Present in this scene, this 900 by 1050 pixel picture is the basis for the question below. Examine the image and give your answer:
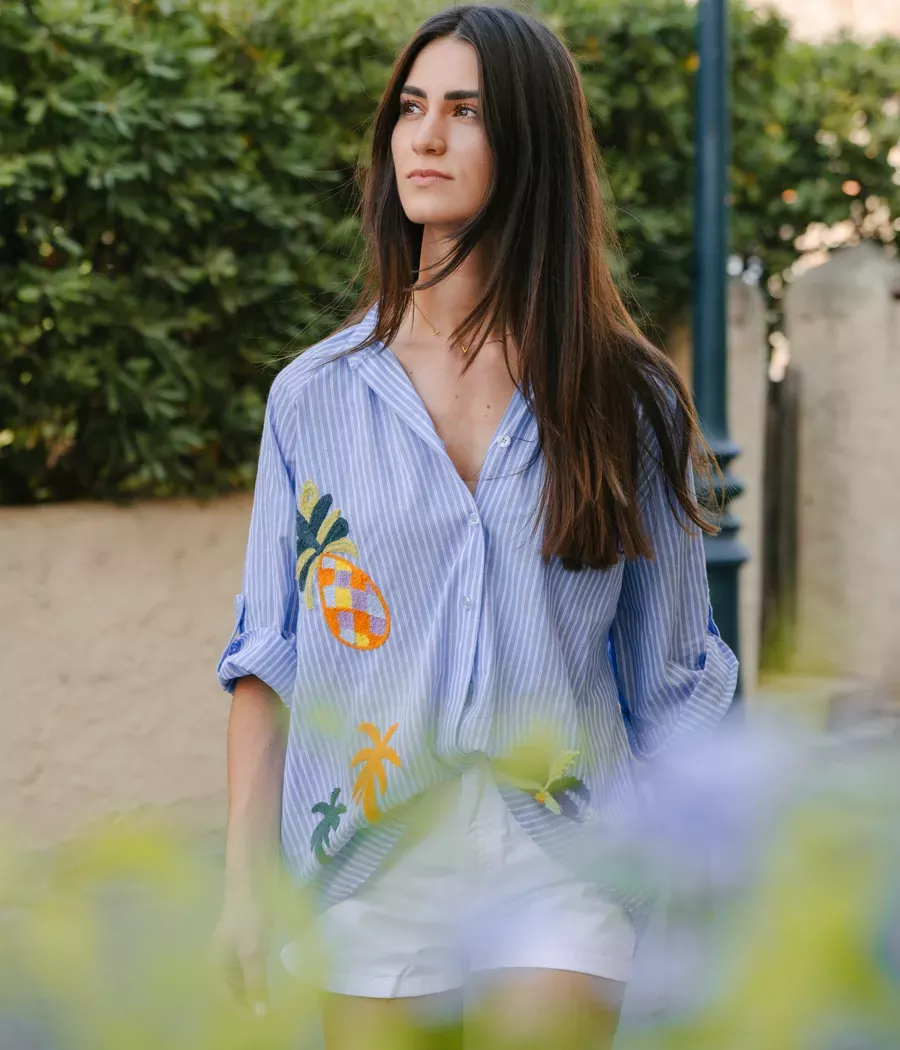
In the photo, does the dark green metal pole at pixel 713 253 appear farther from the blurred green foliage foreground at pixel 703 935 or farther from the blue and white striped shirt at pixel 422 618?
the blurred green foliage foreground at pixel 703 935

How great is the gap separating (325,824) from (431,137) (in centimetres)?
85

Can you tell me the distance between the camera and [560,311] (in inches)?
75.4

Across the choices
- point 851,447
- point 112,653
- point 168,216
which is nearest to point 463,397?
point 168,216

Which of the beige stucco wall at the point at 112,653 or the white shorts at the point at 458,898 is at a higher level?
the white shorts at the point at 458,898

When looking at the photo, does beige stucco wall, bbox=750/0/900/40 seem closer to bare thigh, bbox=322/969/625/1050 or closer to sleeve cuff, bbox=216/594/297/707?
sleeve cuff, bbox=216/594/297/707

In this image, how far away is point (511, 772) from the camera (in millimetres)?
899

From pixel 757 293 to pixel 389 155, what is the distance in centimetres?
522

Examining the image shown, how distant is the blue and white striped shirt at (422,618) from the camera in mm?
1734

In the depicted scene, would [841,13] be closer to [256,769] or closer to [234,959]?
[256,769]

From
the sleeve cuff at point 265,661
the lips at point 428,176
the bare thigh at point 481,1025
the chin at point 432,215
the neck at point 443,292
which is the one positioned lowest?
the sleeve cuff at point 265,661

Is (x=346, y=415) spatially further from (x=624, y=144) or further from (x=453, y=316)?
(x=624, y=144)

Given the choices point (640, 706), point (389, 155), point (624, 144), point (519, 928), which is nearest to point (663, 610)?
point (640, 706)

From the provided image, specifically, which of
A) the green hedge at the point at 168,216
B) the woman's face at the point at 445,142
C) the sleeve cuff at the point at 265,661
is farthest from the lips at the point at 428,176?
the green hedge at the point at 168,216

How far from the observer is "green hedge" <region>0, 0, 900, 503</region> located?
4.45 meters
